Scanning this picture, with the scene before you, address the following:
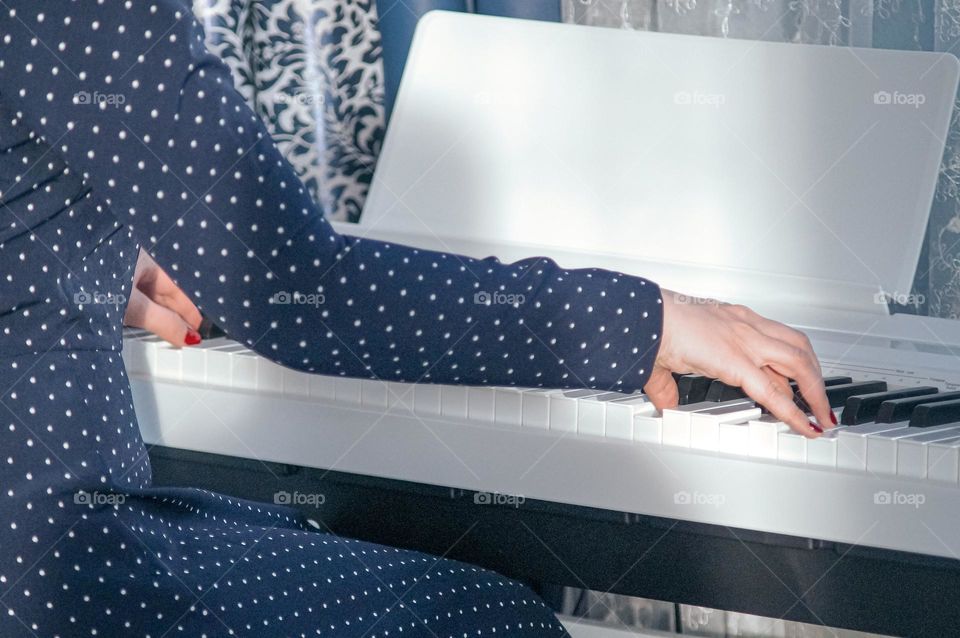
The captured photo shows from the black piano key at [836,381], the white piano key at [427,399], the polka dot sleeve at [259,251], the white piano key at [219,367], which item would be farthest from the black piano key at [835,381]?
the white piano key at [219,367]

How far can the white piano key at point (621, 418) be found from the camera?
86 cm

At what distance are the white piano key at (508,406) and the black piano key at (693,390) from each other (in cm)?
14

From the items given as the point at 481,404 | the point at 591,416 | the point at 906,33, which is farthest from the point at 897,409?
the point at 906,33

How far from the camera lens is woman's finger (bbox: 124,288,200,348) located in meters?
1.08

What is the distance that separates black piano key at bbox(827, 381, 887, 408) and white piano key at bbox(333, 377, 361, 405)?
16.8 inches

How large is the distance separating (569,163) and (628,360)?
53 cm

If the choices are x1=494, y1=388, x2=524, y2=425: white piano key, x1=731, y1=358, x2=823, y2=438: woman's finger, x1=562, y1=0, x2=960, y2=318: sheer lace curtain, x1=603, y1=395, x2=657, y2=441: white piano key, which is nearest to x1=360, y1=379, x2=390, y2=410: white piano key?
x1=494, y1=388, x2=524, y2=425: white piano key

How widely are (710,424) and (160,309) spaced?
23.9 inches

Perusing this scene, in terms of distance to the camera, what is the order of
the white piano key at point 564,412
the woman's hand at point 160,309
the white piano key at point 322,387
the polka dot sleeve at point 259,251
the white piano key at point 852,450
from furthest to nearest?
the woman's hand at point 160,309, the white piano key at point 322,387, the white piano key at point 564,412, the white piano key at point 852,450, the polka dot sleeve at point 259,251

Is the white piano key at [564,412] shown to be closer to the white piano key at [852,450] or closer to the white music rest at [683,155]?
the white piano key at [852,450]

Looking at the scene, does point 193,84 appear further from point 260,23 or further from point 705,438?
point 260,23

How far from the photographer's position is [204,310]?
72cm

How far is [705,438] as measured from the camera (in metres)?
0.82

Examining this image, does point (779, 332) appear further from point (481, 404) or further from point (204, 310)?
point (204, 310)
